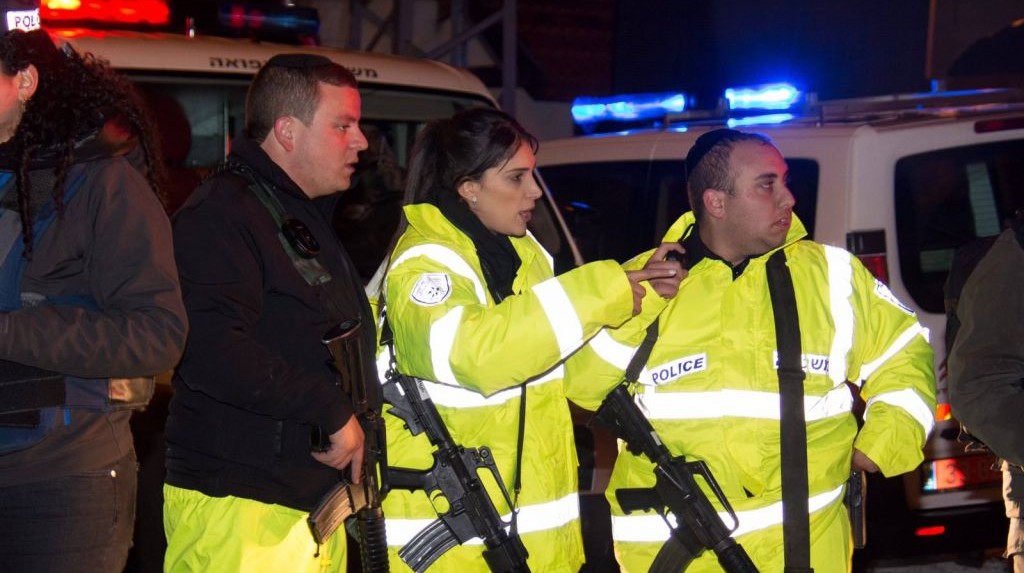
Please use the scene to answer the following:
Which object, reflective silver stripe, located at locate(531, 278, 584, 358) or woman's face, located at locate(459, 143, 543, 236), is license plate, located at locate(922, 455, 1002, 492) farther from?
reflective silver stripe, located at locate(531, 278, 584, 358)

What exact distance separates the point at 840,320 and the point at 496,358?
934 millimetres

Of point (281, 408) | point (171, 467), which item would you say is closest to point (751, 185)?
point (281, 408)

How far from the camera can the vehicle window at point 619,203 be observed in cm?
584

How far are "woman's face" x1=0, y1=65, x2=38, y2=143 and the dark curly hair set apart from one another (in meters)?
0.01

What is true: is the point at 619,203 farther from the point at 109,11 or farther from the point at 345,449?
the point at 345,449

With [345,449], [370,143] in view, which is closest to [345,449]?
[345,449]

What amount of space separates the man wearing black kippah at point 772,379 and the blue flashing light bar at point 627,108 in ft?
10.9

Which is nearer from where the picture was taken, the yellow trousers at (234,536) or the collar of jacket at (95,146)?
the collar of jacket at (95,146)

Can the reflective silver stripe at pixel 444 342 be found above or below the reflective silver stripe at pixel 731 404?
above

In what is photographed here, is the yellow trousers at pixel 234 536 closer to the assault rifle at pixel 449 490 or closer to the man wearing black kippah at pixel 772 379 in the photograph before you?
the assault rifle at pixel 449 490

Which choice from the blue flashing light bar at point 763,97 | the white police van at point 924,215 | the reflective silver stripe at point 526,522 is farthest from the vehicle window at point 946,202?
the reflective silver stripe at point 526,522

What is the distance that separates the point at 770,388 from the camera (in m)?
3.33

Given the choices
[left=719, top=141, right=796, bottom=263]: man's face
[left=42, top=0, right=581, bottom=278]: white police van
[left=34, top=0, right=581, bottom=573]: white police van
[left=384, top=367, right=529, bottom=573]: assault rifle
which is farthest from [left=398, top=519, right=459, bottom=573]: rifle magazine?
[left=42, top=0, right=581, bottom=278]: white police van

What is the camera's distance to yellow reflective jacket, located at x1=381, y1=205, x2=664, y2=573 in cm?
304
